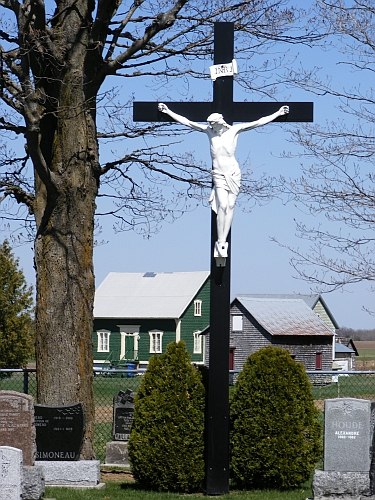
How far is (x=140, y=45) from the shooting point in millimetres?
10148

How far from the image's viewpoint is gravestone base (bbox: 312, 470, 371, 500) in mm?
8320

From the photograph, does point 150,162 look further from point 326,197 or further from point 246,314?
point 246,314

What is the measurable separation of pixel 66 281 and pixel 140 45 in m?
3.24

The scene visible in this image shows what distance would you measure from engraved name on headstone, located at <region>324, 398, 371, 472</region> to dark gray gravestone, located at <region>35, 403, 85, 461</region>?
3037 mm

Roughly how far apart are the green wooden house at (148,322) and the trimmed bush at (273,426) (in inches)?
1341

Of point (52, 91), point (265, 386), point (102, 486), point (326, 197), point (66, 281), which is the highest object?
point (52, 91)

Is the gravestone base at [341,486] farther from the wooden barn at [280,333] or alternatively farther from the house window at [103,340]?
the house window at [103,340]

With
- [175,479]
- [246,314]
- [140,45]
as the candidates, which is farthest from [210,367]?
[246,314]

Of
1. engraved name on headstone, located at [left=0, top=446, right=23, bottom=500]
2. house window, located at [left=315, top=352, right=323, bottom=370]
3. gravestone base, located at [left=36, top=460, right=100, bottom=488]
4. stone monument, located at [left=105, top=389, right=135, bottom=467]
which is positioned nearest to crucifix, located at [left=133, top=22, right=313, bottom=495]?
gravestone base, located at [left=36, top=460, right=100, bottom=488]

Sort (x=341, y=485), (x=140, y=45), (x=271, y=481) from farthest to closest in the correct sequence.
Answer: (x=140, y=45) → (x=271, y=481) → (x=341, y=485)

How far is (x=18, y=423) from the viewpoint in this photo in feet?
28.5

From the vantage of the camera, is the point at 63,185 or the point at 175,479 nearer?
the point at 175,479

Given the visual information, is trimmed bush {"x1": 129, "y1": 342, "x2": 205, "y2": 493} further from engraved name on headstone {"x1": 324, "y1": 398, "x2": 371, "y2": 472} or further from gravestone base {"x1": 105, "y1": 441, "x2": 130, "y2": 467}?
gravestone base {"x1": 105, "y1": 441, "x2": 130, "y2": 467}

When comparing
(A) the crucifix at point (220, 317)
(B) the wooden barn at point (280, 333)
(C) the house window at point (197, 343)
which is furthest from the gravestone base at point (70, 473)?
(C) the house window at point (197, 343)
